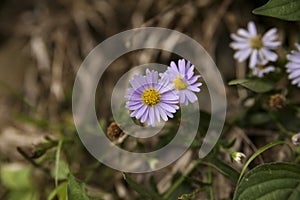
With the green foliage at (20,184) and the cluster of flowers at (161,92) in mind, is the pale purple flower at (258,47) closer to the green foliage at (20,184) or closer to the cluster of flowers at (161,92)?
the cluster of flowers at (161,92)

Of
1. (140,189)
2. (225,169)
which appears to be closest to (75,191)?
(140,189)

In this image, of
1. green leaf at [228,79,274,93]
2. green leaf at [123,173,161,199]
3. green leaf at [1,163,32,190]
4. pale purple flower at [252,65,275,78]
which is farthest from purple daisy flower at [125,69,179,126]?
green leaf at [1,163,32,190]

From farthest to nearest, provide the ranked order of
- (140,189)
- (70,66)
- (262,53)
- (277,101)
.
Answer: (70,66) < (262,53) < (277,101) < (140,189)

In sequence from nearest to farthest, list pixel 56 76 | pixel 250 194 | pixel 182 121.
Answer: pixel 250 194 < pixel 182 121 < pixel 56 76

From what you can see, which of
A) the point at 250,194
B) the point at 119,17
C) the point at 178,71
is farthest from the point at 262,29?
the point at 250,194

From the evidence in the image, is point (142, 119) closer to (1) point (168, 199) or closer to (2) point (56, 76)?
(1) point (168, 199)

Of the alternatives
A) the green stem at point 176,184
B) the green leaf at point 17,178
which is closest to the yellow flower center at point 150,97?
the green stem at point 176,184

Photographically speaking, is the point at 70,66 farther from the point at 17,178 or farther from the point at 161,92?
the point at 161,92

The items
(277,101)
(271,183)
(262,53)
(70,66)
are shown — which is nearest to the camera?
(271,183)
